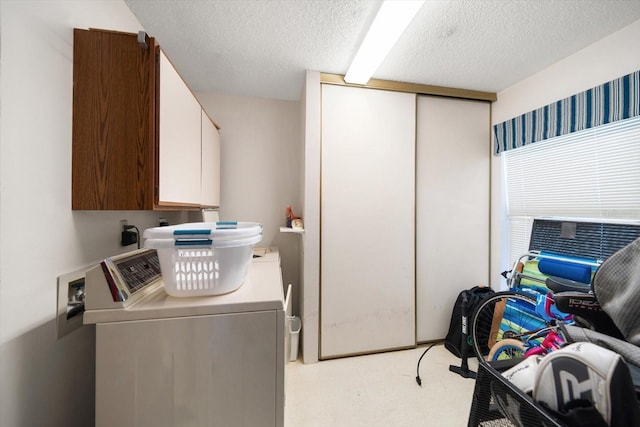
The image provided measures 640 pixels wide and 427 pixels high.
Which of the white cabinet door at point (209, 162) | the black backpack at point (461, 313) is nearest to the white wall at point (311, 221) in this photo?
the white cabinet door at point (209, 162)

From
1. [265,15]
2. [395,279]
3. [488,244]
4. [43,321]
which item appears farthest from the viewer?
[488,244]

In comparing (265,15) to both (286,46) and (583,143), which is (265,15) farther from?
(583,143)

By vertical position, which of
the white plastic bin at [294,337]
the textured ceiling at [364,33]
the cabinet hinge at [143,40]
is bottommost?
the white plastic bin at [294,337]

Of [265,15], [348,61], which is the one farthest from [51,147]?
[348,61]

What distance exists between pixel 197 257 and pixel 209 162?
1.24 meters

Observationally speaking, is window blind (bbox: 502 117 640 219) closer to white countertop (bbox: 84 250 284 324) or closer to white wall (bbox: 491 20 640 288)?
white wall (bbox: 491 20 640 288)

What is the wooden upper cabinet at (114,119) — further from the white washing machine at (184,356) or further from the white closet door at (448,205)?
the white closet door at (448,205)

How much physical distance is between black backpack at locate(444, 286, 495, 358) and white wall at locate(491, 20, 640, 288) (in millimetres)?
404

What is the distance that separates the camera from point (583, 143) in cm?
170

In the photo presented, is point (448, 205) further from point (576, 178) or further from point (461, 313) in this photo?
point (461, 313)

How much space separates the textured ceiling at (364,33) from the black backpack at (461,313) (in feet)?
6.62

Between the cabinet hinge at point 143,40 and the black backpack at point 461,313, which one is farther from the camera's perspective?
the black backpack at point 461,313

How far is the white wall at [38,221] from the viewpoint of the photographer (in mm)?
702

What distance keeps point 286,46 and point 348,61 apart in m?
0.52
